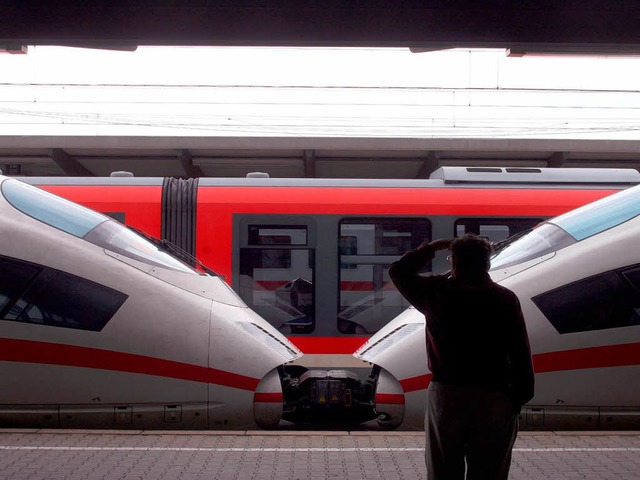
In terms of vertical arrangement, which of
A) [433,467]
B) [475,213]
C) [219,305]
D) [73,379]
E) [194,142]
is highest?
[194,142]

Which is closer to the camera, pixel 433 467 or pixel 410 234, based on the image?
pixel 433 467

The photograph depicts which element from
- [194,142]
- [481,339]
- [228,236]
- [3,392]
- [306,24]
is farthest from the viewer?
[194,142]

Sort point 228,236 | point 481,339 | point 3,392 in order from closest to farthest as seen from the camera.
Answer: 1. point 481,339
2. point 3,392
3. point 228,236

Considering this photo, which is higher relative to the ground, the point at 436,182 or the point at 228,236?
the point at 436,182

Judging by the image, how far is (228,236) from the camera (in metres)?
11.0

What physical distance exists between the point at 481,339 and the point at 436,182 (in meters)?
7.61

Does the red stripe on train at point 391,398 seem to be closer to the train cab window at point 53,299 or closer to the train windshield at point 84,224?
the train windshield at point 84,224

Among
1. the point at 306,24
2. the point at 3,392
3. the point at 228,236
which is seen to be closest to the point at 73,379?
the point at 3,392

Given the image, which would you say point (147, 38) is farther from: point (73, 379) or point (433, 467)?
point (433, 467)

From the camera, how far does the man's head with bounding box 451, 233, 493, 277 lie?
3959 mm

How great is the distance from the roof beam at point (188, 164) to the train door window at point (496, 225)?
7.86 m

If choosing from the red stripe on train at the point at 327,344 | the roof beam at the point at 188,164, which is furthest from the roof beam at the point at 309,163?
the red stripe on train at the point at 327,344

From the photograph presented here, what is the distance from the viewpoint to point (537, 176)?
11312 mm

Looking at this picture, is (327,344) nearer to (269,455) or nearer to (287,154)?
(269,455)
